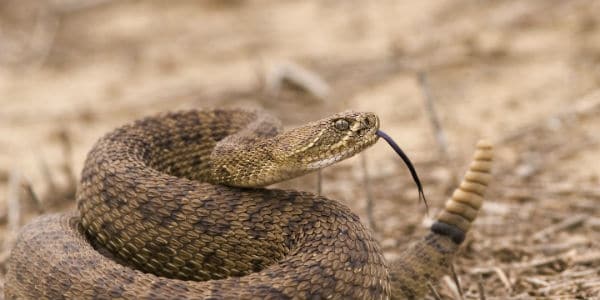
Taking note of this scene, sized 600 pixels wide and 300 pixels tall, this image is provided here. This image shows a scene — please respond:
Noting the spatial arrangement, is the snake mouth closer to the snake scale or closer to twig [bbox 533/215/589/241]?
the snake scale

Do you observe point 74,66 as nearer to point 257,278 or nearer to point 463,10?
point 463,10

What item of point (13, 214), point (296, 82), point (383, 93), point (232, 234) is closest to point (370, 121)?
point (232, 234)

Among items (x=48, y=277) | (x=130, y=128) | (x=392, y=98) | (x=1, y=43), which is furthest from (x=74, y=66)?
(x=48, y=277)

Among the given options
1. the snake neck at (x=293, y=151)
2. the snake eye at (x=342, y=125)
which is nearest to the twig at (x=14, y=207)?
the snake neck at (x=293, y=151)

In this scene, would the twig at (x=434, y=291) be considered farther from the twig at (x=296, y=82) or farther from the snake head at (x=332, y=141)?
the twig at (x=296, y=82)


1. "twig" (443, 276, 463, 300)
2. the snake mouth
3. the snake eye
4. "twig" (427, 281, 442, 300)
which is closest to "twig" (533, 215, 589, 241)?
"twig" (443, 276, 463, 300)
